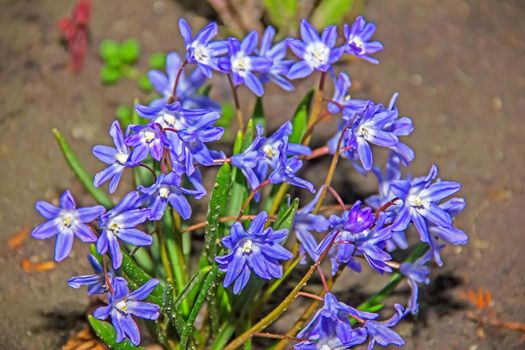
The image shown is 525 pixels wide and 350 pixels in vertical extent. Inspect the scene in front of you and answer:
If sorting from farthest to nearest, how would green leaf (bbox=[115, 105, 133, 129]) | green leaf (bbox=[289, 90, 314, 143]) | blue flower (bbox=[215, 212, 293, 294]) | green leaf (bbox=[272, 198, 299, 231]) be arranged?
1. green leaf (bbox=[115, 105, 133, 129])
2. green leaf (bbox=[289, 90, 314, 143])
3. green leaf (bbox=[272, 198, 299, 231])
4. blue flower (bbox=[215, 212, 293, 294])

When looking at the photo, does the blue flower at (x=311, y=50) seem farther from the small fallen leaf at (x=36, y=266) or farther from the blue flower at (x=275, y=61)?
the small fallen leaf at (x=36, y=266)

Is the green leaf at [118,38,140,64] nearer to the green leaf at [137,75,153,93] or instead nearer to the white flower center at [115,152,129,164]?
the green leaf at [137,75,153,93]

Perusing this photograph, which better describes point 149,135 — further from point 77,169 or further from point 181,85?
point 181,85

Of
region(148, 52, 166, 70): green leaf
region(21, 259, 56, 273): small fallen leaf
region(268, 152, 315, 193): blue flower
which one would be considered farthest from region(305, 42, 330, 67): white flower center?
region(148, 52, 166, 70): green leaf

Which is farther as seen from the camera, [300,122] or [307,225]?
[300,122]

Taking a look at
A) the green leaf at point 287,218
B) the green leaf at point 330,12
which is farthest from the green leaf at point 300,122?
the green leaf at point 330,12

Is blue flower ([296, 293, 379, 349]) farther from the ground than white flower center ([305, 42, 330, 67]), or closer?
closer

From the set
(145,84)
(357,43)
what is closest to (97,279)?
(357,43)

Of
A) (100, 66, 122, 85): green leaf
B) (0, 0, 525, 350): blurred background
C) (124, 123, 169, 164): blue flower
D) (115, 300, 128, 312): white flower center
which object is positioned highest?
(124, 123, 169, 164): blue flower
